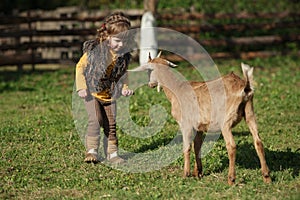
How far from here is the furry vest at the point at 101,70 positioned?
7.37 m

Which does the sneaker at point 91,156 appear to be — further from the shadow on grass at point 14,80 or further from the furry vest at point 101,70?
the shadow on grass at point 14,80

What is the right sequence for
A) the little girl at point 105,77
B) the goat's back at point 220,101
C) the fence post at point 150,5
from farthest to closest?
the fence post at point 150,5 < the little girl at point 105,77 < the goat's back at point 220,101

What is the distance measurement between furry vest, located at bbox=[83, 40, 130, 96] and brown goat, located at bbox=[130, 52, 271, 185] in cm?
60

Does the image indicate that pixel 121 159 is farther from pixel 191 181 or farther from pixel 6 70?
pixel 6 70

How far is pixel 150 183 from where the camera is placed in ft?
21.2

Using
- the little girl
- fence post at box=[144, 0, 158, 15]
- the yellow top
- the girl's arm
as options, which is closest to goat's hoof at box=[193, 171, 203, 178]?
the little girl

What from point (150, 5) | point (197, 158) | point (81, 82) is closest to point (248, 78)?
point (197, 158)

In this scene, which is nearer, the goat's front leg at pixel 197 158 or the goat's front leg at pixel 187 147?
the goat's front leg at pixel 187 147

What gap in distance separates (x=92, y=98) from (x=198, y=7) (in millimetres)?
18999

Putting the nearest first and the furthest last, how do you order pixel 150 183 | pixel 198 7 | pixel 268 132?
1. pixel 150 183
2. pixel 268 132
3. pixel 198 7

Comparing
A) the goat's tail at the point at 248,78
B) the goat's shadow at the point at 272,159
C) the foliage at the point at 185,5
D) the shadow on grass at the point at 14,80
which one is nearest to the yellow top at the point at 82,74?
the goat's shadow at the point at 272,159

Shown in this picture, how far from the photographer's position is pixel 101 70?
7.42 meters

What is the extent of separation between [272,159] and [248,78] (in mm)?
1875

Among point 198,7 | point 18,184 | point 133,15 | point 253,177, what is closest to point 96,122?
point 18,184
